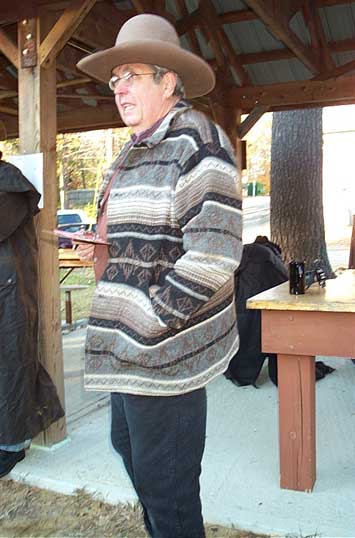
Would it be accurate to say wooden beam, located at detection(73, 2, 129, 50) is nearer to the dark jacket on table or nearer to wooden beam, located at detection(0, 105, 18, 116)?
the dark jacket on table

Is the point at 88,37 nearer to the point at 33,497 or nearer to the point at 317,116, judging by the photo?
the point at 33,497

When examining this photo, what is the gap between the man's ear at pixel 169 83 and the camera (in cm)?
175

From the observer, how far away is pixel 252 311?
4.70 meters

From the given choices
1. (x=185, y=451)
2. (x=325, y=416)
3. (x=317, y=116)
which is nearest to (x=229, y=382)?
(x=325, y=416)

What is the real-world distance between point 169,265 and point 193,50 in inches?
193

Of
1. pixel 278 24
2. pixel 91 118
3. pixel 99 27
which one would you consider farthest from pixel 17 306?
pixel 91 118

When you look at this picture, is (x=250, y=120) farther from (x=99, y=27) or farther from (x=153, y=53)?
(x=153, y=53)

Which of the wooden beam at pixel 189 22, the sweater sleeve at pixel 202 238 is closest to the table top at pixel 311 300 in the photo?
the sweater sleeve at pixel 202 238

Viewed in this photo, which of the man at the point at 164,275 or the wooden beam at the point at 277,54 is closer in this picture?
the man at the point at 164,275

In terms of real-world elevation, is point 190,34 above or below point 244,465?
above

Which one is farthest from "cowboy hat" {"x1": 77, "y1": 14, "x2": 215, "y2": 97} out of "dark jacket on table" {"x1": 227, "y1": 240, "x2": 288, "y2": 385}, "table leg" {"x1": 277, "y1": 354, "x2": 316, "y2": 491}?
"dark jacket on table" {"x1": 227, "y1": 240, "x2": 288, "y2": 385}

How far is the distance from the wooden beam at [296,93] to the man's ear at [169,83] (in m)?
4.50

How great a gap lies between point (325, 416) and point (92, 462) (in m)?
1.58

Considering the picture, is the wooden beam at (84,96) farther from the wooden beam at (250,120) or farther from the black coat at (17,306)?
the black coat at (17,306)
